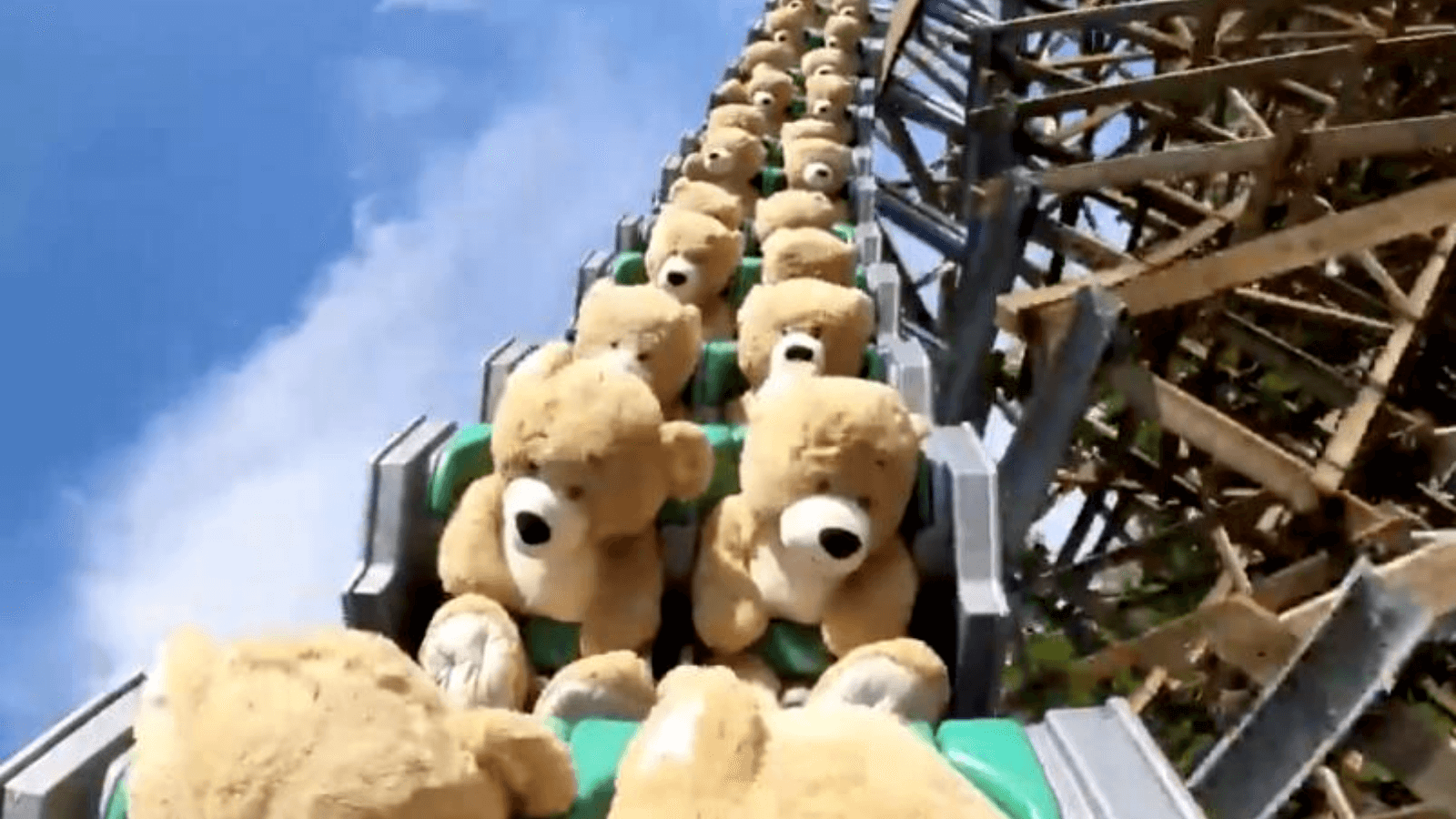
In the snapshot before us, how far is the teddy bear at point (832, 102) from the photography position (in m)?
4.17

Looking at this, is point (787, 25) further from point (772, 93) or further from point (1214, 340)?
point (1214, 340)

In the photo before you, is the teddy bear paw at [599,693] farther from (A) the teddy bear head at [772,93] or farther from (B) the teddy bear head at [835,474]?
(A) the teddy bear head at [772,93]

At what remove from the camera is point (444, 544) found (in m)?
1.64

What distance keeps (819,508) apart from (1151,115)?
2910 mm

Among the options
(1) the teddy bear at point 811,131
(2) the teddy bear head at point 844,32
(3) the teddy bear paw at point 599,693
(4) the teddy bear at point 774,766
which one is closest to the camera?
(4) the teddy bear at point 774,766

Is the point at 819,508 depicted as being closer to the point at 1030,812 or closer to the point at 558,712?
the point at 558,712

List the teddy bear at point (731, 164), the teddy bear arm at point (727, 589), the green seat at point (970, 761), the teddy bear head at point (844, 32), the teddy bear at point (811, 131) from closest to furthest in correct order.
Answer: the green seat at point (970, 761)
the teddy bear arm at point (727, 589)
the teddy bear at point (731, 164)
the teddy bear at point (811, 131)
the teddy bear head at point (844, 32)

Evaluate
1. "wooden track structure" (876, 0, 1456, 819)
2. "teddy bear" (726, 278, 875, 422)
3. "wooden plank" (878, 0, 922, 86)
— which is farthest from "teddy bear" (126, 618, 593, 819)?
"wooden plank" (878, 0, 922, 86)

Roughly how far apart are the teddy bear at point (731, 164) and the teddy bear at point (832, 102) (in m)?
0.52

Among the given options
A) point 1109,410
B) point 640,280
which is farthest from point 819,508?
point 1109,410

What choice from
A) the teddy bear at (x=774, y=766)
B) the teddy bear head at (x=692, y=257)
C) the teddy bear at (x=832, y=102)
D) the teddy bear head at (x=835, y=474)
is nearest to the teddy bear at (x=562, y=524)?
the teddy bear head at (x=835, y=474)

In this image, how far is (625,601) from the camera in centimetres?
169

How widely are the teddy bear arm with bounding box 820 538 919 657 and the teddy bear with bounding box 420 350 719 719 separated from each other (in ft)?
0.68

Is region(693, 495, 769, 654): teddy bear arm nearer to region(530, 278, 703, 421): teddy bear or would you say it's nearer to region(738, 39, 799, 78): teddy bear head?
region(530, 278, 703, 421): teddy bear
